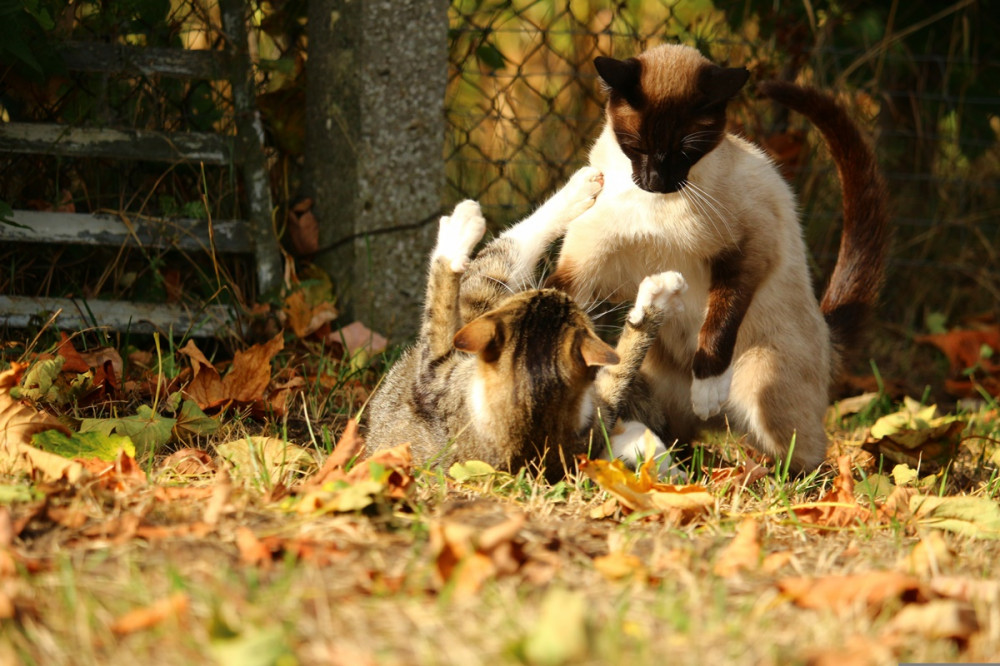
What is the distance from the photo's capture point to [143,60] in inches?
145

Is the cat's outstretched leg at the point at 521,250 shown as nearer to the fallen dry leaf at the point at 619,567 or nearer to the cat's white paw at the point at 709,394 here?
the cat's white paw at the point at 709,394

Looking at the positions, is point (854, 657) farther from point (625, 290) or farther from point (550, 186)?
point (550, 186)

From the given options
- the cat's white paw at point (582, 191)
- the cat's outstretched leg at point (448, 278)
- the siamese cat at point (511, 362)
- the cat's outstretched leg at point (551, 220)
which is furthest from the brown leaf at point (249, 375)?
the cat's white paw at point (582, 191)

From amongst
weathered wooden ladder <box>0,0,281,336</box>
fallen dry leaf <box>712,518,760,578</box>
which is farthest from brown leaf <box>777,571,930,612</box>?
weathered wooden ladder <box>0,0,281,336</box>

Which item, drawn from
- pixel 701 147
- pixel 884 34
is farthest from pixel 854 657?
pixel 884 34

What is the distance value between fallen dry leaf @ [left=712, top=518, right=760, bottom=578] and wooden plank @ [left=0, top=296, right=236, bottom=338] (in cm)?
221

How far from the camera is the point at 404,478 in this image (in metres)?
2.29

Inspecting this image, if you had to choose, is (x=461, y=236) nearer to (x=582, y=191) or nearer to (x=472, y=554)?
(x=582, y=191)

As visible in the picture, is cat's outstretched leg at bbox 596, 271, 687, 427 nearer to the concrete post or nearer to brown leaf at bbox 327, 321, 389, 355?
brown leaf at bbox 327, 321, 389, 355

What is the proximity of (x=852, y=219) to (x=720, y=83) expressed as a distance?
1.02m

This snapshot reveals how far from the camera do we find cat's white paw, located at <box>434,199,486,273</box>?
118 inches

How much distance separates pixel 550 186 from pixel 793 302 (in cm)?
156

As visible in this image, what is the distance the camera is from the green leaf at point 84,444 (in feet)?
8.46

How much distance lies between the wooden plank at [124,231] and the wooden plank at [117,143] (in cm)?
23
